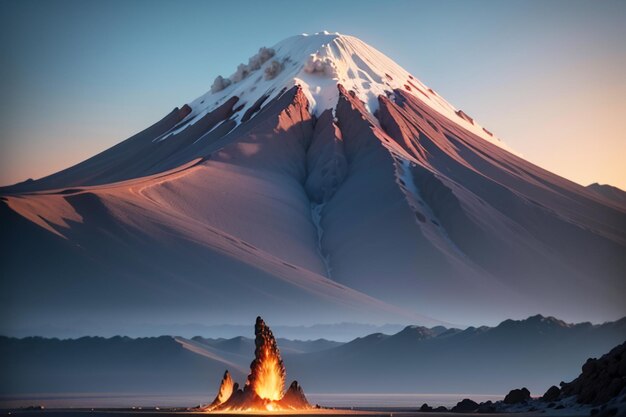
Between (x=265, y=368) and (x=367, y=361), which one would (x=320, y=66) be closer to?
(x=367, y=361)

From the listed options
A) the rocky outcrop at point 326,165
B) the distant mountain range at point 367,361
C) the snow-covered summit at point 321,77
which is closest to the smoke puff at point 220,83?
the snow-covered summit at point 321,77

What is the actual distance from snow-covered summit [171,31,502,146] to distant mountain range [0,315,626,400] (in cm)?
8605

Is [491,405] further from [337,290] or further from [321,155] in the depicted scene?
[321,155]

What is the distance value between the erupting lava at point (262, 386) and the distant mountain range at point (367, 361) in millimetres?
35068

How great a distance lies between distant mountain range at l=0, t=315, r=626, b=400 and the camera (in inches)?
3123

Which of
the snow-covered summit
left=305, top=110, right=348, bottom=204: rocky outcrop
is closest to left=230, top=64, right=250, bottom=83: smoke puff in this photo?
the snow-covered summit

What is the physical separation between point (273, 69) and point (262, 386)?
142562 millimetres

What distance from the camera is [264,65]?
610ft

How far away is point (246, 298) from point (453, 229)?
143 ft

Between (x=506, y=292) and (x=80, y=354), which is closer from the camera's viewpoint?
(x=80, y=354)

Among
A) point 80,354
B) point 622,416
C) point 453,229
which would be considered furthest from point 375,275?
point 622,416

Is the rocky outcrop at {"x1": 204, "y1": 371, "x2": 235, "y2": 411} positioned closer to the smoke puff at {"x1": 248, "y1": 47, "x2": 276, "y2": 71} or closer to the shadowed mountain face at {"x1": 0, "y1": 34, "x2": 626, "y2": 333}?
the shadowed mountain face at {"x1": 0, "y1": 34, "x2": 626, "y2": 333}

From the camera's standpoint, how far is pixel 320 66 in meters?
174

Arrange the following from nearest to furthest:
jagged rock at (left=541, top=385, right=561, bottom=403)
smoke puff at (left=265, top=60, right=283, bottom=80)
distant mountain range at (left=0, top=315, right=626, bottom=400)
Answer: jagged rock at (left=541, top=385, right=561, bottom=403), distant mountain range at (left=0, top=315, right=626, bottom=400), smoke puff at (left=265, top=60, right=283, bottom=80)
